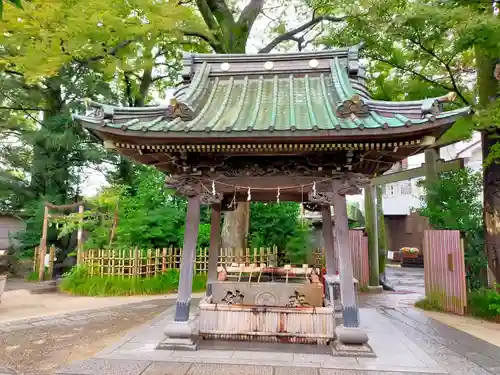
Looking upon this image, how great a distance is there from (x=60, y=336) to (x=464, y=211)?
41.7 feet

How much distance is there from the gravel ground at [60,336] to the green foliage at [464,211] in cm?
996

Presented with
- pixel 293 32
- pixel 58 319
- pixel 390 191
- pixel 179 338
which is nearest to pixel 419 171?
pixel 293 32

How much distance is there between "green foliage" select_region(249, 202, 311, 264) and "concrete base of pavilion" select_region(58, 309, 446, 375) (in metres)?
8.51

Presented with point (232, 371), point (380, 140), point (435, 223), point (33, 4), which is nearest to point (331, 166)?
point (380, 140)

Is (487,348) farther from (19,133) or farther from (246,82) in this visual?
(19,133)

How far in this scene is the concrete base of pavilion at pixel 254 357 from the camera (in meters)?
5.58

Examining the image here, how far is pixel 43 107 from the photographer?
19.4 m

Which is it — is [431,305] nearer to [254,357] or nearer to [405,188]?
[254,357]

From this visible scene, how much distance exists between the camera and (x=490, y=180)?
11.2 m

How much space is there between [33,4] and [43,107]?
9.35 m

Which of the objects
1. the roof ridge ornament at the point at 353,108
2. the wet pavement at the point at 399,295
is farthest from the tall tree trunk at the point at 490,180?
the roof ridge ornament at the point at 353,108

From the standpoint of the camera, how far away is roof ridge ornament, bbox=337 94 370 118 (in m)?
6.27

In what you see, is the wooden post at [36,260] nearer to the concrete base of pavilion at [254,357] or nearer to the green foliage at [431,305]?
the concrete base of pavilion at [254,357]

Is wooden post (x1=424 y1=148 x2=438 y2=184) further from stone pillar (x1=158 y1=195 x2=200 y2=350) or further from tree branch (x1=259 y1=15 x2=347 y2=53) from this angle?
stone pillar (x1=158 y1=195 x2=200 y2=350)
